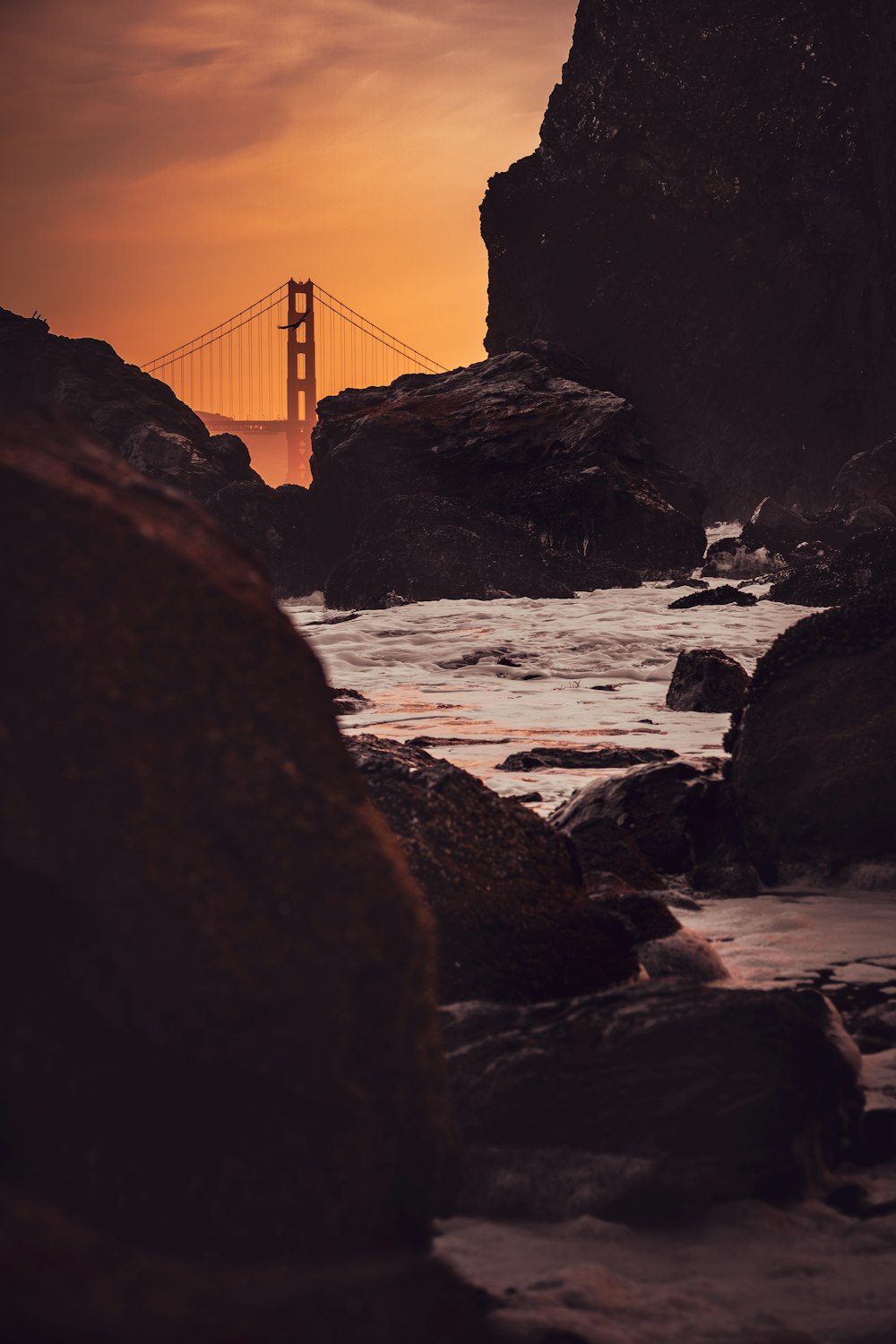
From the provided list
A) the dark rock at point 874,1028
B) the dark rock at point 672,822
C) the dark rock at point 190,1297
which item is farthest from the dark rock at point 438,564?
the dark rock at point 190,1297

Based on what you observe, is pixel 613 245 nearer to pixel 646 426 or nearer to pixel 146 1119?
pixel 646 426

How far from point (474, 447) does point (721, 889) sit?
1592cm

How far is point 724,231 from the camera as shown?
119ft

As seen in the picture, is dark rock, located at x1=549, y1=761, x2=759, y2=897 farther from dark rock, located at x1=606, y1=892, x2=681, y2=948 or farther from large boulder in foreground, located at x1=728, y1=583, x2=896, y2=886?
dark rock, located at x1=606, y1=892, x2=681, y2=948

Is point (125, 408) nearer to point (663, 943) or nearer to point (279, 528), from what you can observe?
point (279, 528)

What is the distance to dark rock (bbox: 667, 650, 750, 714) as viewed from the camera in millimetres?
7055

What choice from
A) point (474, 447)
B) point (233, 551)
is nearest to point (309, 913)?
point (233, 551)

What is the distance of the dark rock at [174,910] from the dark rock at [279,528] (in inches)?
715

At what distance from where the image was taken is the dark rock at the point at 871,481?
2069 centimetres

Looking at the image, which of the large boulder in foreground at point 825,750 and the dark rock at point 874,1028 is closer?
the dark rock at point 874,1028

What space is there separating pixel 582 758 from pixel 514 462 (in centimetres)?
1386

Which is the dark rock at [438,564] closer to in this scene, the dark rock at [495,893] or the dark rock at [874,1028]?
the dark rock at [495,893]

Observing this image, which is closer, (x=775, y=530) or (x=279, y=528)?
(x=279, y=528)

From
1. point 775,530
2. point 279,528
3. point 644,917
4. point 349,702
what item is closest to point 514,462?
point 279,528
